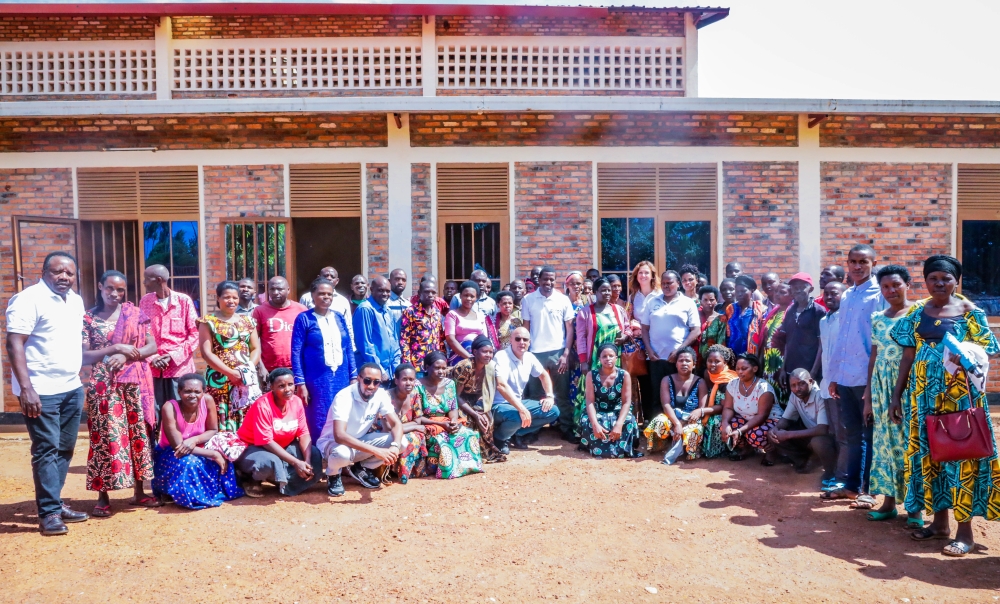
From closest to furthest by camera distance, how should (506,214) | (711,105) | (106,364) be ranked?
(106,364) → (711,105) → (506,214)

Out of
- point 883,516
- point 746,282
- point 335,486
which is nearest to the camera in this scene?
point 883,516

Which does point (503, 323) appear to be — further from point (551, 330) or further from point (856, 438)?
point (856, 438)

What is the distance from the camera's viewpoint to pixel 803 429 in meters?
5.56

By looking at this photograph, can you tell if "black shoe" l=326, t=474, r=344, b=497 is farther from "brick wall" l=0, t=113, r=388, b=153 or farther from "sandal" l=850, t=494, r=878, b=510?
"brick wall" l=0, t=113, r=388, b=153

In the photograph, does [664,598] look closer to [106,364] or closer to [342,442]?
[342,442]

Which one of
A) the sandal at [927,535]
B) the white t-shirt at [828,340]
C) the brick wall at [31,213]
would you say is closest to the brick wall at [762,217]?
the white t-shirt at [828,340]

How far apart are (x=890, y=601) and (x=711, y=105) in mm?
Answer: 5582

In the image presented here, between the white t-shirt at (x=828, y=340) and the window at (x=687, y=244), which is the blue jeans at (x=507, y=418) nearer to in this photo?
the white t-shirt at (x=828, y=340)

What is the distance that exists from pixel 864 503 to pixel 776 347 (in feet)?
5.09

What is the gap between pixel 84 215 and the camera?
809 cm

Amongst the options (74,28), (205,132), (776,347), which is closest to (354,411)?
(776,347)

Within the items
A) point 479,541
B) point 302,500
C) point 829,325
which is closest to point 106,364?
point 302,500

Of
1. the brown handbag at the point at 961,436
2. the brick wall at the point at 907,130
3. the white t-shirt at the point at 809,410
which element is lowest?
the white t-shirt at the point at 809,410

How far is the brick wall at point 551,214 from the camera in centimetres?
802
